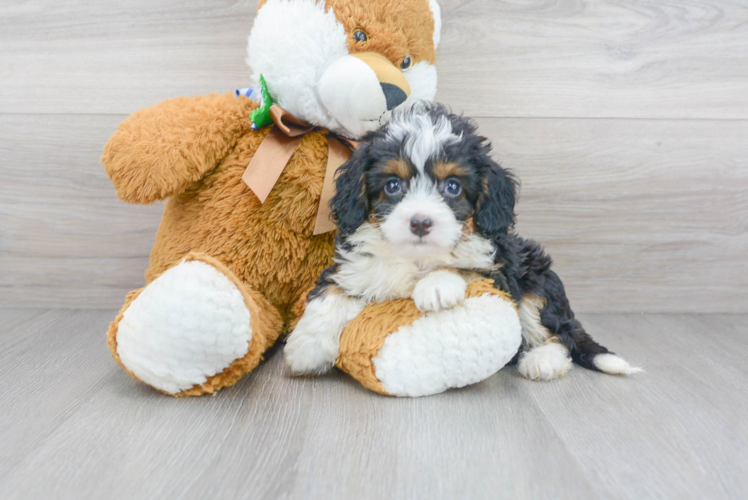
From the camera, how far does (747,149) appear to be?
6.96 ft

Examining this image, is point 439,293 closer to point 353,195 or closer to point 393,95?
point 353,195

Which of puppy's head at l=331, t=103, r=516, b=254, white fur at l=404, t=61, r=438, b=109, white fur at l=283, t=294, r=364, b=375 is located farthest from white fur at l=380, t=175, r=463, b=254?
white fur at l=404, t=61, r=438, b=109

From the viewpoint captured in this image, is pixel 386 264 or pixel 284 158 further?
pixel 284 158

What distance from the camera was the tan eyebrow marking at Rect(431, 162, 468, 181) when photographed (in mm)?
1330

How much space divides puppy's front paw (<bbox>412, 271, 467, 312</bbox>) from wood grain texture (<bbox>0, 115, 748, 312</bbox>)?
86cm

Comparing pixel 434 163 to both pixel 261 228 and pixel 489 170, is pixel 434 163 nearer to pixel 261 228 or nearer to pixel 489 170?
pixel 489 170

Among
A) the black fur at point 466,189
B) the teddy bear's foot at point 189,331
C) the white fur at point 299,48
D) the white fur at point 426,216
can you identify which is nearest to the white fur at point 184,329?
Answer: the teddy bear's foot at point 189,331

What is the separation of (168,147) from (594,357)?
1.29 m

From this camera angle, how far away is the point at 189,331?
1.27 m

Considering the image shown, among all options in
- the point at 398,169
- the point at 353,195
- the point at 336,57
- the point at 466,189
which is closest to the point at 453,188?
the point at 466,189

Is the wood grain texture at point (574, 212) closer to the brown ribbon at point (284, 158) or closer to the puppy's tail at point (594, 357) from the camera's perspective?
the puppy's tail at point (594, 357)

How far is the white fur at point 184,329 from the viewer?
1277 mm

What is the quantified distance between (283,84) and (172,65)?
0.77 m

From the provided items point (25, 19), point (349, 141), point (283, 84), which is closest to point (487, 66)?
point (349, 141)
